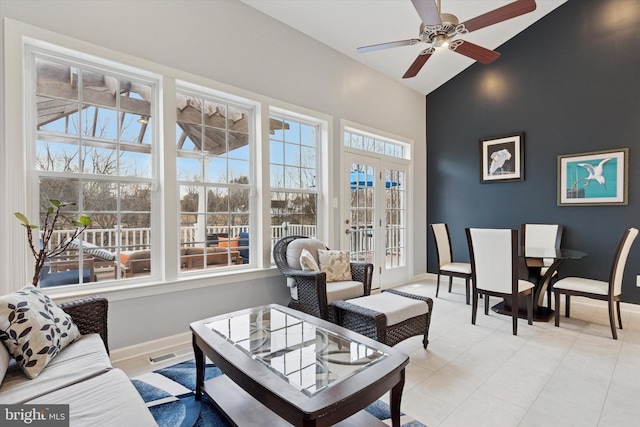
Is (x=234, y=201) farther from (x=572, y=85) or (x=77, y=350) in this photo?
(x=572, y=85)

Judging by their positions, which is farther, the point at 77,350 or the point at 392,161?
the point at 392,161

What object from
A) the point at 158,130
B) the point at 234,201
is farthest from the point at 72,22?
the point at 234,201

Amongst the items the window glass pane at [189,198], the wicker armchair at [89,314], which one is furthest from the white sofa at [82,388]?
the window glass pane at [189,198]

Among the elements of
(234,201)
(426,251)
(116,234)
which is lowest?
(426,251)

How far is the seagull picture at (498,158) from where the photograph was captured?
482 cm

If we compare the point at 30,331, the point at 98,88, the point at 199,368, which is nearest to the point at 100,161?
the point at 98,88

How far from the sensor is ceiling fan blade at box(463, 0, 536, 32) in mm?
2177

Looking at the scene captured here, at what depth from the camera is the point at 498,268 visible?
3.34 m

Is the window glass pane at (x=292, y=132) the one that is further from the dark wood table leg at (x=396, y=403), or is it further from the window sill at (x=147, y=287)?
the dark wood table leg at (x=396, y=403)

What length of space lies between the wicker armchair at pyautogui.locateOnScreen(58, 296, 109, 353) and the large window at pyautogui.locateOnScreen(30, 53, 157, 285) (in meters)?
0.70

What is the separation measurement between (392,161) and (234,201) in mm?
2841

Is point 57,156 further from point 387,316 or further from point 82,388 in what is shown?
point 387,316

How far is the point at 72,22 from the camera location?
93.7 inches

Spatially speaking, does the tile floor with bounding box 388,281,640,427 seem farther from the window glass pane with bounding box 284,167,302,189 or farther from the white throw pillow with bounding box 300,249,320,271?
Result: the window glass pane with bounding box 284,167,302,189
